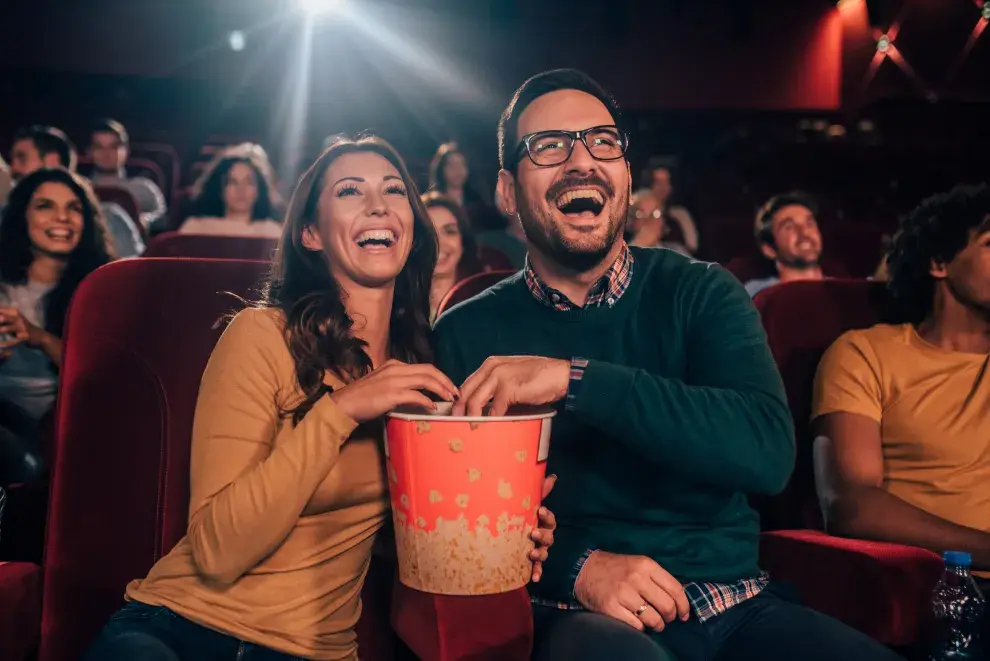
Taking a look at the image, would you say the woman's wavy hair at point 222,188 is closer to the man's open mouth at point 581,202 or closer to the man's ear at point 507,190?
the man's ear at point 507,190

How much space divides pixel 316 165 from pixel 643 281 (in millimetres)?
500

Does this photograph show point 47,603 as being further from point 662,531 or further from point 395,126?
point 395,126

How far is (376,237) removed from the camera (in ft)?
4.26

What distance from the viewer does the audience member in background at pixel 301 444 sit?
1028 millimetres

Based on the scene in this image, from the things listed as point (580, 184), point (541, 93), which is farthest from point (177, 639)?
point (541, 93)

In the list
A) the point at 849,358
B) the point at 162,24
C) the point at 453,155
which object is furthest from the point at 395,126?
the point at 849,358

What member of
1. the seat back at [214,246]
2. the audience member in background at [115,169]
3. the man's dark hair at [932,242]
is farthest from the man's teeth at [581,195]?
the audience member in background at [115,169]

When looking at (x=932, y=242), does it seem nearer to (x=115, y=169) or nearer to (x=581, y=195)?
(x=581, y=195)

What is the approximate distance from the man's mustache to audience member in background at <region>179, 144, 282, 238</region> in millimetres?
2586

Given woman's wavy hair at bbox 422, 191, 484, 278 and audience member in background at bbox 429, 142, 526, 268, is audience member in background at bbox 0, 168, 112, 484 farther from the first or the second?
audience member in background at bbox 429, 142, 526, 268

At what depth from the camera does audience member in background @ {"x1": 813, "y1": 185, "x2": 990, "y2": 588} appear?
1438 mm

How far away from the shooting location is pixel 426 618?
979 mm

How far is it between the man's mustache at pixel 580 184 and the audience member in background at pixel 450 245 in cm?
156

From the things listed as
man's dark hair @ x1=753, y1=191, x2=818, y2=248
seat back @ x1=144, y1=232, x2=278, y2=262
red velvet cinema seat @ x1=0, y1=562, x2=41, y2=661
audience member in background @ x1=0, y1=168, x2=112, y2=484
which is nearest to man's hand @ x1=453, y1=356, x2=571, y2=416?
red velvet cinema seat @ x1=0, y1=562, x2=41, y2=661
